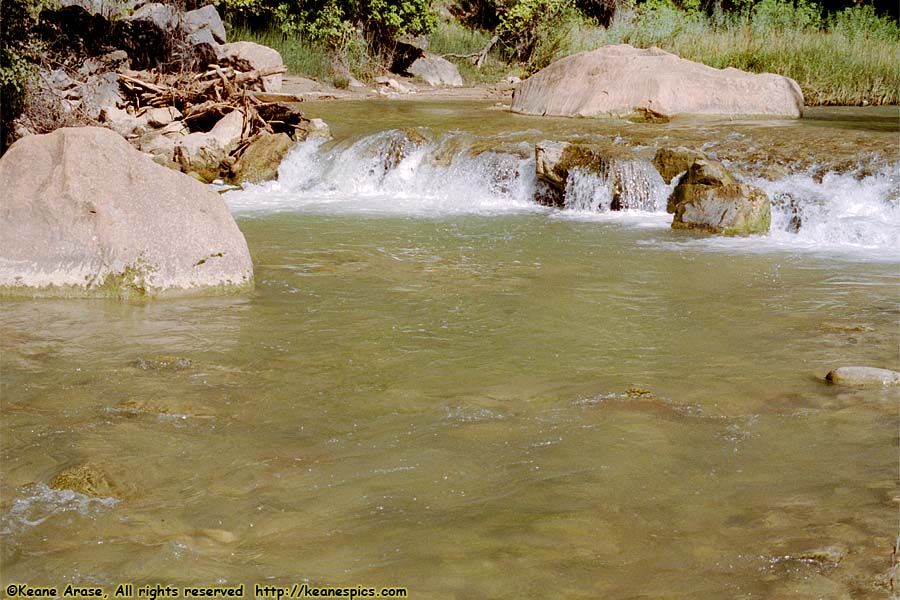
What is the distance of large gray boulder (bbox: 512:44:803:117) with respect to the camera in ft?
48.1

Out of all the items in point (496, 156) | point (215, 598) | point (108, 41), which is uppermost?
point (108, 41)

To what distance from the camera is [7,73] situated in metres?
10.3

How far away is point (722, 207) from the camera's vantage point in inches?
382

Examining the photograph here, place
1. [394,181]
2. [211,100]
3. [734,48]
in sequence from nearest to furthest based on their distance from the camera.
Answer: [394,181] → [211,100] → [734,48]

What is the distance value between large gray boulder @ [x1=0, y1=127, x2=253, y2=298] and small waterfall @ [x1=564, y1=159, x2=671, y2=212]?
210 inches

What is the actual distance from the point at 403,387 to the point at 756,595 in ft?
7.52

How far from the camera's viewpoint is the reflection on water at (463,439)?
3076 millimetres

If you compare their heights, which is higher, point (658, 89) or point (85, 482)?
point (658, 89)

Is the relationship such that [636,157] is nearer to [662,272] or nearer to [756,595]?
[662,272]

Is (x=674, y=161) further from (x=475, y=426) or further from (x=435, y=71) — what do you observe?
(x=435, y=71)

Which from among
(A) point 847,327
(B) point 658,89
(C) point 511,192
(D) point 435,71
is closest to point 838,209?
(C) point 511,192

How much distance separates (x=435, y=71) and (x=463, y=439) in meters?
20.0

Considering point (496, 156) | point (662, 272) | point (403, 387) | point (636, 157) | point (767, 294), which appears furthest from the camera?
point (496, 156)

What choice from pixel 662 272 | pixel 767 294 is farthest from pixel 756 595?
pixel 662 272
